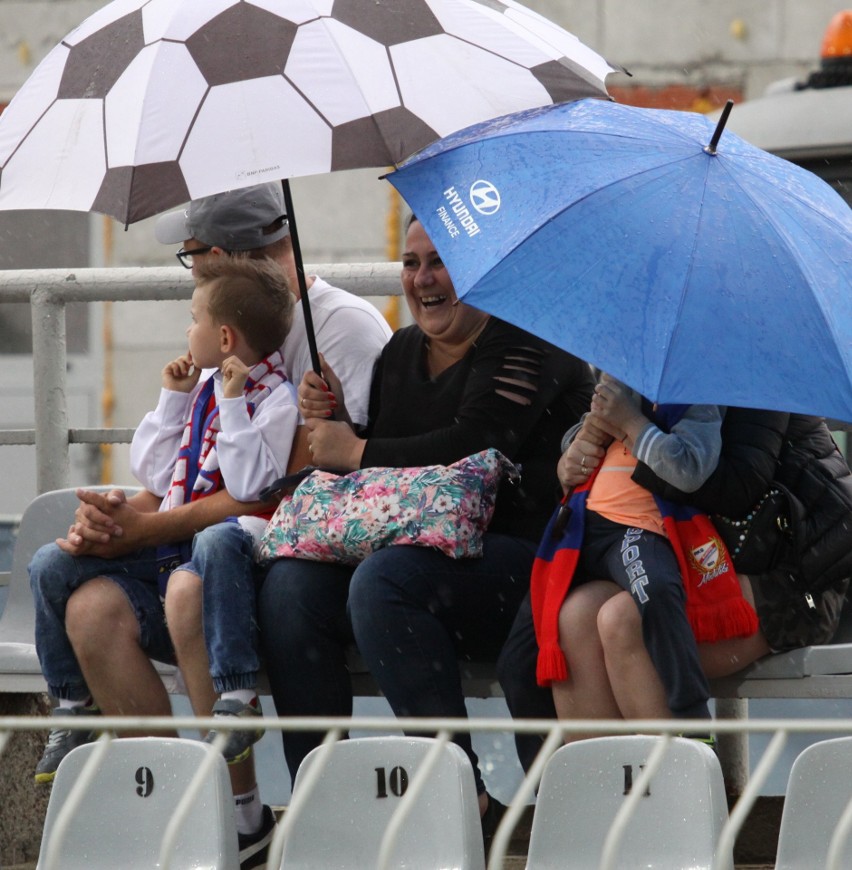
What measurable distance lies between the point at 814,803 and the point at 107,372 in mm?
7732

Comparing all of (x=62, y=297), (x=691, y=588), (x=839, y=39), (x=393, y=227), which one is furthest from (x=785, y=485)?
(x=393, y=227)

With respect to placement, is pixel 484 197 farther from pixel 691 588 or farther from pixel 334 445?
pixel 691 588

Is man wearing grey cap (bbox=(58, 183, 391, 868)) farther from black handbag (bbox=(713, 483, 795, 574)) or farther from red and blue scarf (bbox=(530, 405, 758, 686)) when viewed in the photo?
black handbag (bbox=(713, 483, 795, 574))

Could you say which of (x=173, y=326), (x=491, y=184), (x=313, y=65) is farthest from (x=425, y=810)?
(x=173, y=326)

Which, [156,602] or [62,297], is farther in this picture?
[62,297]

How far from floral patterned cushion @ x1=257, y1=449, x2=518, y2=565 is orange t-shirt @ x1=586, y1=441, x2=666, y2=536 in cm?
21

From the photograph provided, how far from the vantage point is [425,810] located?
249cm

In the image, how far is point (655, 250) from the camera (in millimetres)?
2840

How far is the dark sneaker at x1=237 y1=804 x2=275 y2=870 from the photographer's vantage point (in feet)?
10.5

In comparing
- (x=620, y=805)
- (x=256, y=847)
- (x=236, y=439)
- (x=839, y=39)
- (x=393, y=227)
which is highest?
(x=839, y=39)

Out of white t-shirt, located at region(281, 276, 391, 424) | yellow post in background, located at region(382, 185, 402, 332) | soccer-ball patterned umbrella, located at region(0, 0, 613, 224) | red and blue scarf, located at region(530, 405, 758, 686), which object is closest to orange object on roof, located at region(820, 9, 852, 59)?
soccer-ball patterned umbrella, located at region(0, 0, 613, 224)

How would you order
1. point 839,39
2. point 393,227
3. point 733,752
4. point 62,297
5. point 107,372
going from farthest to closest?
point 107,372
point 393,227
point 839,39
point 62,297
point 733,752

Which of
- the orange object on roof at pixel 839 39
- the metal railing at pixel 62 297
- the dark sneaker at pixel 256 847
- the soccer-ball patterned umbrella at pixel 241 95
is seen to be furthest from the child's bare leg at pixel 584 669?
the orange object on roof at pixel 839 39

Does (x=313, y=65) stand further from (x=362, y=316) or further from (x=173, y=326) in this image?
(x=173, y=326)
